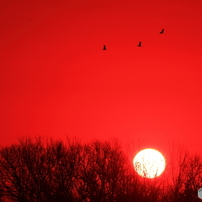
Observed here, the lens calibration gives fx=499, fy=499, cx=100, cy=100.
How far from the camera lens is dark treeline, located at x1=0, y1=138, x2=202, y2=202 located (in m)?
47.4

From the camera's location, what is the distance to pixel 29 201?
50.8 m

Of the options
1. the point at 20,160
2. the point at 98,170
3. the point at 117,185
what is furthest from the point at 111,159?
the point at 20,160

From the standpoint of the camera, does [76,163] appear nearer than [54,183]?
No

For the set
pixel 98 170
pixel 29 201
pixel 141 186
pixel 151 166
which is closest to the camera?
pixel 141 186

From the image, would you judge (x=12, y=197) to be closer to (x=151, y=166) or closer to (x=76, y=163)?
(x=76, y=163)

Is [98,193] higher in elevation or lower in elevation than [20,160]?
lower

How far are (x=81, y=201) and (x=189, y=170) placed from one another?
11459 millimetres

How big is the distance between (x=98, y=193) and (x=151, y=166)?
21.3 ft

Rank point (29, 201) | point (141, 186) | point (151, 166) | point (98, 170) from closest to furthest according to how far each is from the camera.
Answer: point (141, 186) < point (151, 166) < point (29, 201) < point (98, 170)

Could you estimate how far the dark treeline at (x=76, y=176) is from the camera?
47.4 meters

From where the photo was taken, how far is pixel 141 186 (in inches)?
1730

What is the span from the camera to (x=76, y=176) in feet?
173

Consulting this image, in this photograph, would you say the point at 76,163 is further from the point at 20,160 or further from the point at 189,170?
the point at 189,170

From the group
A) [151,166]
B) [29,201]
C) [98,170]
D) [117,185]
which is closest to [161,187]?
[151,166]
